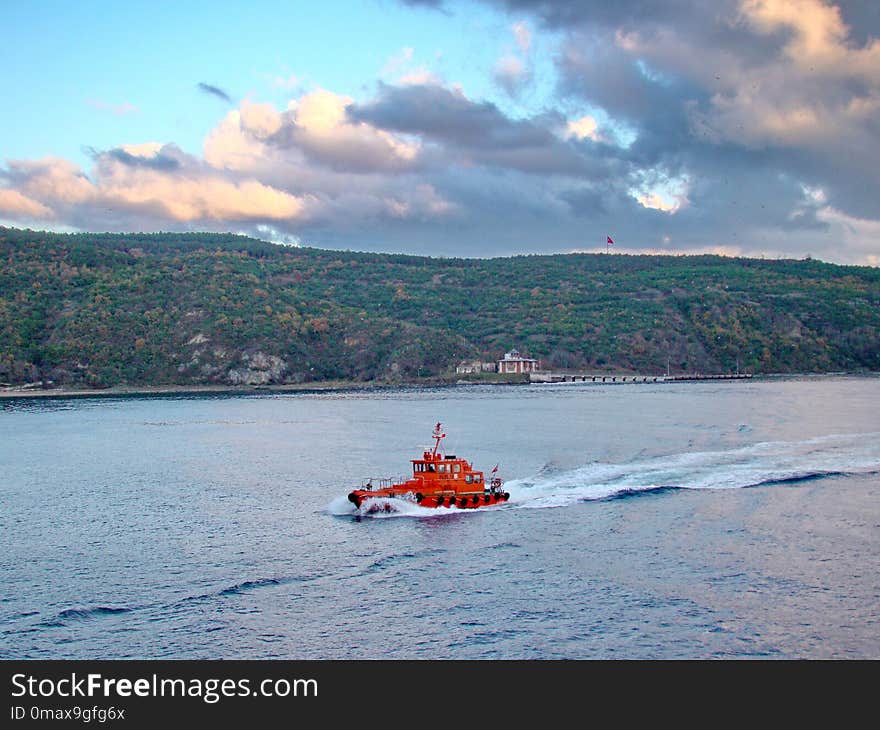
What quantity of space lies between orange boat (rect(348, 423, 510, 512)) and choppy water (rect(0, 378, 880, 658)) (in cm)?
95

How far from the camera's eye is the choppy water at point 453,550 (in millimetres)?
26734

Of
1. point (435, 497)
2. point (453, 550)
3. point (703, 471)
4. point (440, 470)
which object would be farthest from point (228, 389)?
point (453, 550)

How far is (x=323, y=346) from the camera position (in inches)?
7712

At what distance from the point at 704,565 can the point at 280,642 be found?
17480 millimetres

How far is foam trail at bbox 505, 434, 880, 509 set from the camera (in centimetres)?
5094

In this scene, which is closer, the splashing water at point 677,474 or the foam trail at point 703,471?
the splashing water at point 677,474

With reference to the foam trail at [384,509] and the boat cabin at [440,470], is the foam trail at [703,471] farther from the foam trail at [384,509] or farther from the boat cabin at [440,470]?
the foam trail at [384,509]

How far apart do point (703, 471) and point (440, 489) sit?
65.1ft

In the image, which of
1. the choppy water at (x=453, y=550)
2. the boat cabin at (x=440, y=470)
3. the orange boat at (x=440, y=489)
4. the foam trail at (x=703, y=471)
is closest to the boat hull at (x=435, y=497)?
the orange boat at (x=440, y=489)

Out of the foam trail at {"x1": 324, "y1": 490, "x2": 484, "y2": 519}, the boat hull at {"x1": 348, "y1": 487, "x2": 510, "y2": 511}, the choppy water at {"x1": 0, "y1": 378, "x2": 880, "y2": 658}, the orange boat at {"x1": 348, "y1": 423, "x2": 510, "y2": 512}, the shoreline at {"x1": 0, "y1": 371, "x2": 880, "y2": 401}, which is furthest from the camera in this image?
the shoreline at {"x1": 0, "y1": 371, "x2": 880, "y2": 401}

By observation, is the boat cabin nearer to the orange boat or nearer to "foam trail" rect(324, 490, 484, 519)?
the orange boat

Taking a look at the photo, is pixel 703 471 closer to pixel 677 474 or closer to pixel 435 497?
pixel 677 474

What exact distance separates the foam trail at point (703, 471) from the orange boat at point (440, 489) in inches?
78.0

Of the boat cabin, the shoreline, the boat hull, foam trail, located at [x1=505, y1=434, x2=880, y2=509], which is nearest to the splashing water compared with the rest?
foam trail, located at [x1=505, y1=434, x2=880, y2=509]
